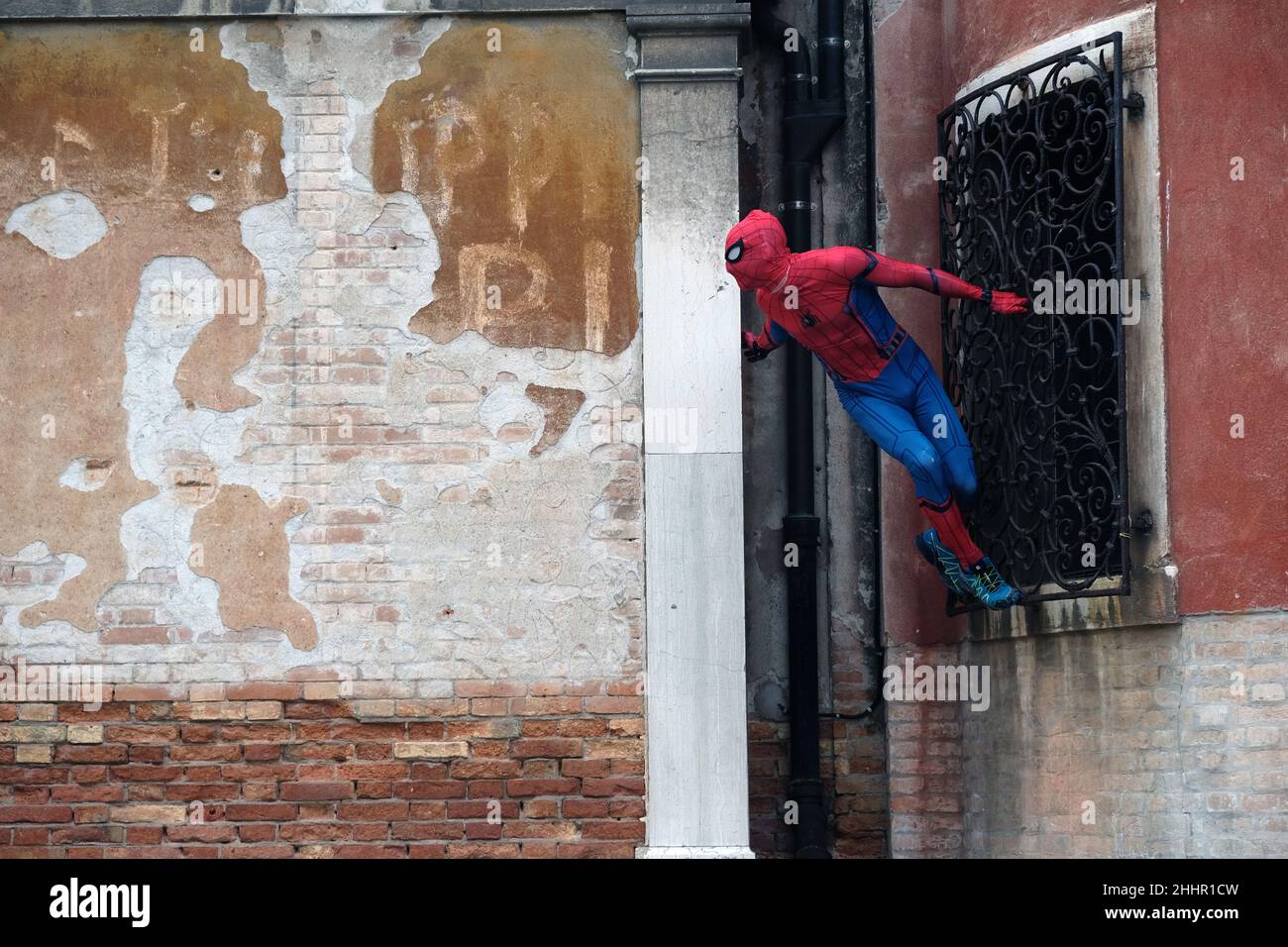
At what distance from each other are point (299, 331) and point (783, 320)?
2.02 metres

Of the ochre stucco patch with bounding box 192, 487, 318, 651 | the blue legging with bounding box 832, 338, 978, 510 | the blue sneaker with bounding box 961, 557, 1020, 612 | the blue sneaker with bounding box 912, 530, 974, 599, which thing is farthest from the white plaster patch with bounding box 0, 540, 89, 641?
the blue sneaker with bounding box 961, 557, 1020, 612

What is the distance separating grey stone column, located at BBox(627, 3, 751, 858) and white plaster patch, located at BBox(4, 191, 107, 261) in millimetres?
2328

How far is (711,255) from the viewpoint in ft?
24.7

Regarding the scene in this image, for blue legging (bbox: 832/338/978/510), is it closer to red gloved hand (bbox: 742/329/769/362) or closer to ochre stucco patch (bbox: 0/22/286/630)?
red gloved hand (bbox: 742/329/769/362)

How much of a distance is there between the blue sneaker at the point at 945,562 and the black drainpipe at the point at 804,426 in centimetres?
71

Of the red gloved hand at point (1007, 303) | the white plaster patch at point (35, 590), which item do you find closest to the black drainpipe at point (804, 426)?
the red gloved hand at point (1007, 303)

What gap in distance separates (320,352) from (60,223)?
4.05ft

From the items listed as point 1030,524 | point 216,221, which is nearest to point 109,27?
point 216,221

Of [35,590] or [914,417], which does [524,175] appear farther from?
[35,590]

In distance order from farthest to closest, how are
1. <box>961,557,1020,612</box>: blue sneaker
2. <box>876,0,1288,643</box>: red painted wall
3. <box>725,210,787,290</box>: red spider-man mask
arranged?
<box>961,557,1020,612</box>: blue sneaker, <box>725,210,787,290</box>: red spider-man mask, <box>876,0,1288,643</box>: red painted wall

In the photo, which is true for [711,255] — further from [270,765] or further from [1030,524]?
[270,765]

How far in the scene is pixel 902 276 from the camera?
7.21 m

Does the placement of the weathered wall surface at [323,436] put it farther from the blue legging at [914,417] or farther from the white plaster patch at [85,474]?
the blue legging at [914,417]

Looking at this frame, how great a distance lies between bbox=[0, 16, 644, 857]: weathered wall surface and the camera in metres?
7.39
